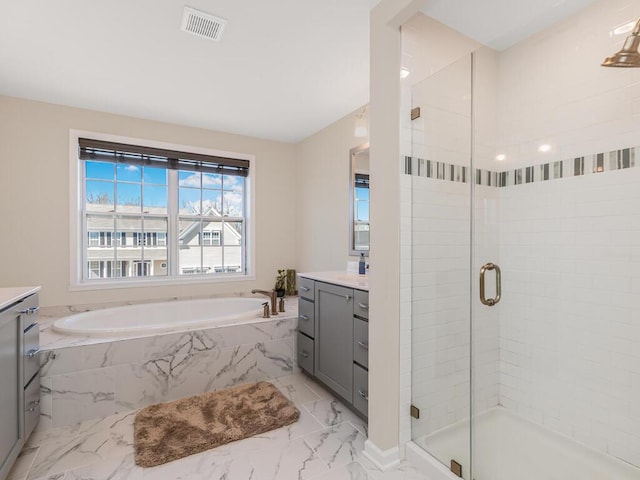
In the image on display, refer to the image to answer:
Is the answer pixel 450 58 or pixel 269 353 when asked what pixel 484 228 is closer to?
pixel 450 58

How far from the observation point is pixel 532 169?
215 cm

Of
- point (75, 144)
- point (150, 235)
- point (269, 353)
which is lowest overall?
point (269, 353)

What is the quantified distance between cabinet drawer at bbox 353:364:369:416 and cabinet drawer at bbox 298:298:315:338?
610 mm

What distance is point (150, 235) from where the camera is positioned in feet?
12.3

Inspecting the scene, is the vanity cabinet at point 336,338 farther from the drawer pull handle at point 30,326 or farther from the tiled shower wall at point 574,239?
the drawer pull handle at point 30,326

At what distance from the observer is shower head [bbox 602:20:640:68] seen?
5.09ft

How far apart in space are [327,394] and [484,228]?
1646 mm

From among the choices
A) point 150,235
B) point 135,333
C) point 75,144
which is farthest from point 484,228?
point 75,144

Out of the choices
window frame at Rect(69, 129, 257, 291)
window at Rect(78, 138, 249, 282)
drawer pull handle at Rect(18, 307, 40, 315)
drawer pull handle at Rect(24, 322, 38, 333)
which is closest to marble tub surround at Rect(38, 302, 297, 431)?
A: drawer pull handle at Rect(24, 322, 38, 333)

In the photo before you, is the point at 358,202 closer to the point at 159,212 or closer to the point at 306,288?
the point at 306,288

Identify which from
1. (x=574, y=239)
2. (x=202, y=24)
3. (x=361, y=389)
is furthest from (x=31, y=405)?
(x=574, y=239)

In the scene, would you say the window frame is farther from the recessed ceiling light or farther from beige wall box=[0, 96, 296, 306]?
the recessed ceiling light

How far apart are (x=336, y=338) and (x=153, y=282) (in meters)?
2.23

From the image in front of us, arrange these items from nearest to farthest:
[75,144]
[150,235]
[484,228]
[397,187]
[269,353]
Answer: [397,187] < [484,228] < [269,353] < [75,144] < [150,235]
